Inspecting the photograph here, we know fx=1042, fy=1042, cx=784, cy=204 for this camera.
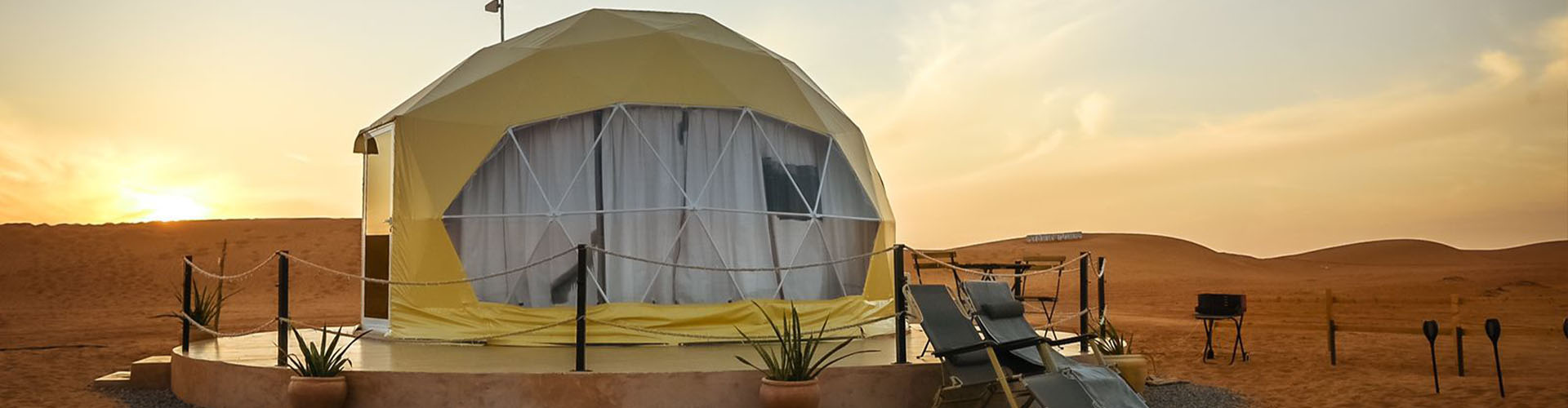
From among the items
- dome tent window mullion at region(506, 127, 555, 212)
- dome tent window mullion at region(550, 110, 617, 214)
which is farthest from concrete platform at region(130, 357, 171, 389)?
dome tent window mullion at region(550, 110, 617, 214)

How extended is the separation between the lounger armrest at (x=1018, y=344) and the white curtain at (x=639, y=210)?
327cm

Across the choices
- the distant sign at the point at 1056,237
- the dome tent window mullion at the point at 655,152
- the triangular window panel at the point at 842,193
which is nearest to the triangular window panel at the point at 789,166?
the triangular window panel at the point at 842,193

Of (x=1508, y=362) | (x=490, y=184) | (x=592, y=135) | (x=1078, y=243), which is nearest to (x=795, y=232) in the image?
(x=592, y=135)

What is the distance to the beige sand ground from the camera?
9945 mm

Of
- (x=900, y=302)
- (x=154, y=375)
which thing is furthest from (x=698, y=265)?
(x=154, y=375)

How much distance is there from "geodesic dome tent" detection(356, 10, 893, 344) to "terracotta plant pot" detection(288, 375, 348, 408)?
230cm

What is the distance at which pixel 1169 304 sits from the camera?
24.9 meters

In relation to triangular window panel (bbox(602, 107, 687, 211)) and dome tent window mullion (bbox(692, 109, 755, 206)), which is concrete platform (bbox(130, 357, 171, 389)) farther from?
dome tent window mullion (bbox(692, 109, 755, 206))

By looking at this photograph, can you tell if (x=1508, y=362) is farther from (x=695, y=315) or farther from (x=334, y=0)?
(x=334, y=0)

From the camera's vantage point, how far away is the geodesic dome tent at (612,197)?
8.88m

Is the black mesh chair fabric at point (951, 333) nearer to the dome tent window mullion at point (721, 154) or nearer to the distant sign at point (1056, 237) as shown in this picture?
the dome tent window mullion at point (721, 154)

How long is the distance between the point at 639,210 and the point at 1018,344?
380cm

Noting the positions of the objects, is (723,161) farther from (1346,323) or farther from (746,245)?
(1346,323)

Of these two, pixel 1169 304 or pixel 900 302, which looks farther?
pixel 1169 304
